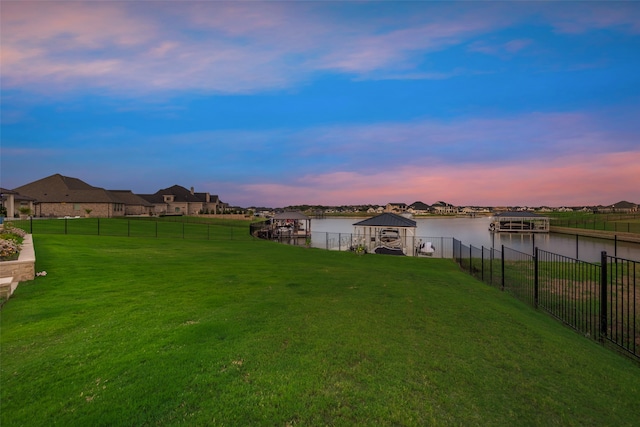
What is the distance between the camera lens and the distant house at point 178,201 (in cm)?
7638

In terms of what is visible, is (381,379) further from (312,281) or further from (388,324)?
(312,281)

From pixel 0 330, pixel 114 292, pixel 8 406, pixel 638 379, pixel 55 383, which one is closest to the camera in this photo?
pixel 8 406

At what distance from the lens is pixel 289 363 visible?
14.2 ft

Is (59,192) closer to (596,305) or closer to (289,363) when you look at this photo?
(289,363)

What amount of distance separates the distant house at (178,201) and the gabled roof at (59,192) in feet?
62.9

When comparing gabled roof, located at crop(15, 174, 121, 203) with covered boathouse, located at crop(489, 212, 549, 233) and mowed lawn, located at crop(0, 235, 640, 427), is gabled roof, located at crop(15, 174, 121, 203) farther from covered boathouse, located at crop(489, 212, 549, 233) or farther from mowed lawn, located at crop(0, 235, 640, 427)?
covered boathouse, located at crop(489, 212, 549, 233)

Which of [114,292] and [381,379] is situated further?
[114,292]

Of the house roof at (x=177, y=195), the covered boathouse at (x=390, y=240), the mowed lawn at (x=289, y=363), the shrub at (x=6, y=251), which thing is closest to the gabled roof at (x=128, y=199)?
the house roof at (x=177, y=195)

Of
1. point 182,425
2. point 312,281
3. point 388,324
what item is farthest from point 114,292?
point 388,324

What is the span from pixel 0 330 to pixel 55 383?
3041 millimetres

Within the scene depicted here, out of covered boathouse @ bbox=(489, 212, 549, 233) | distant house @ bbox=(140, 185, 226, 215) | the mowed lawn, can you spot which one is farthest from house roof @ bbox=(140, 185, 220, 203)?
the mowed lawn

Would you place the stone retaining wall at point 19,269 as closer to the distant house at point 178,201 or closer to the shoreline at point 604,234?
the shoreline at point 604,234

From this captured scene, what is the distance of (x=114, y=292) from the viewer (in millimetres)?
8008

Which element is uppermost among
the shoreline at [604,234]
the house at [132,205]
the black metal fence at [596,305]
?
the house at [132,205]
